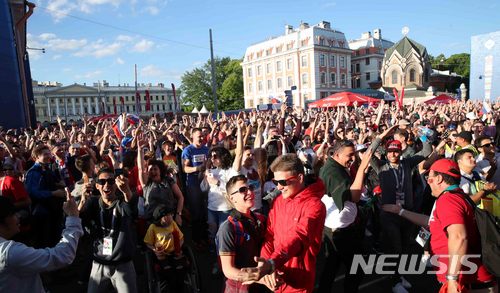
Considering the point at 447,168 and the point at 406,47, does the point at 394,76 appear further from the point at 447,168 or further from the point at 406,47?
the point at 447,168

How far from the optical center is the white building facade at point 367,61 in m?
68.3

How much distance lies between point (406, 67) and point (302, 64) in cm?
1814

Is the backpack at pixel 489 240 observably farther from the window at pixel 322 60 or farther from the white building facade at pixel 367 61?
the white building facade at pixel 367 61

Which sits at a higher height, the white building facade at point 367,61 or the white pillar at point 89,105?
the white building facade at point 367,61

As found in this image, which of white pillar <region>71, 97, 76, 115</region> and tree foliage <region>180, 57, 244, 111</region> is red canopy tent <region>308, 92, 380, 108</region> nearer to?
tree foliage <region>180, 57, 244, 111</region>

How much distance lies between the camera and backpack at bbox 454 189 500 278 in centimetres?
238

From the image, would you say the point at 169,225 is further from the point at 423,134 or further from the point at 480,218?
the point at 423,134

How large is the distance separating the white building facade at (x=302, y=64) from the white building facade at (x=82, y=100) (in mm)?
34199

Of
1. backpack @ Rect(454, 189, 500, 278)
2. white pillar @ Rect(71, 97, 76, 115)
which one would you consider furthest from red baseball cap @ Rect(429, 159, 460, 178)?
white pillar @ Rect(71, 97, 76, 115)

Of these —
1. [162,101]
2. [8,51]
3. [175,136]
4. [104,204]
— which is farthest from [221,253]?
[162,101]

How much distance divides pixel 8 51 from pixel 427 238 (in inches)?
839

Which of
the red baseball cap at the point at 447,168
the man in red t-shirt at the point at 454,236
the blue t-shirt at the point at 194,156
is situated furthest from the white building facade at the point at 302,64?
the man in red t-shirt at the point at 454,236

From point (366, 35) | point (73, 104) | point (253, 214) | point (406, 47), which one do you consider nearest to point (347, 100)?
point (253, 214)

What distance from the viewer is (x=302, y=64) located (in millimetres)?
60250
